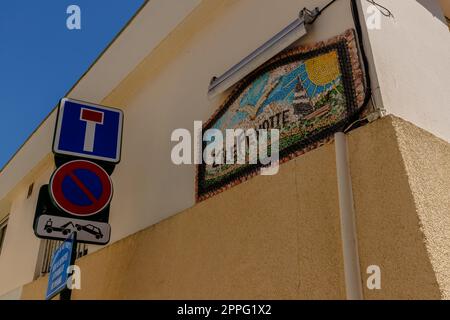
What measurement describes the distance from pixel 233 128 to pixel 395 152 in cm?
170

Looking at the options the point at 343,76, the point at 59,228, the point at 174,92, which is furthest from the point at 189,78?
the point at 343,76

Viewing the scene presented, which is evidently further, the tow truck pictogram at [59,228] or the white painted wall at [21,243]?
Result: the white painted wall at [21,243]

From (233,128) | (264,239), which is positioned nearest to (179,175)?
(233,128)

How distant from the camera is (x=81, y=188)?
14.7 ft

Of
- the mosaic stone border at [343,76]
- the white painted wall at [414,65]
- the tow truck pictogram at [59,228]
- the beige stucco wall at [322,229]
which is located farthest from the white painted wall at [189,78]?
the tow truck pictogram at [59,228]

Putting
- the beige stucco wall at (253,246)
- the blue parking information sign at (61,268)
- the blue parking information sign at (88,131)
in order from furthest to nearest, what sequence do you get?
the blue parking information sign at (88,131) → the blue parking information sign at (61,268) → the beige stucco wall at (253,246)

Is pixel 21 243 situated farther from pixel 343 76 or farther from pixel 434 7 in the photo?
pixel 434 7

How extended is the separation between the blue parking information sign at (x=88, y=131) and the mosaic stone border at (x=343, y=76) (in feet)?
4.35

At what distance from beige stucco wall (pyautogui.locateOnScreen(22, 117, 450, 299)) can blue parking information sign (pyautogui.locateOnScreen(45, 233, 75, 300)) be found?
2.76 feet

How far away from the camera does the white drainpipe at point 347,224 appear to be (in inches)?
103

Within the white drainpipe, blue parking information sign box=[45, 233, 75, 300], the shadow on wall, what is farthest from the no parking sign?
the shadow on wall

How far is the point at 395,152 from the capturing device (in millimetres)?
2701

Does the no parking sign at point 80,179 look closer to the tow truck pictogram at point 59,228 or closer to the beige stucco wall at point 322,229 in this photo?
the tow truck pictogram at point 59,228

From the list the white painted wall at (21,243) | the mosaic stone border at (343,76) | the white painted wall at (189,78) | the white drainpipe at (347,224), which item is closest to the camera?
the white drainpipe at (347,224)
